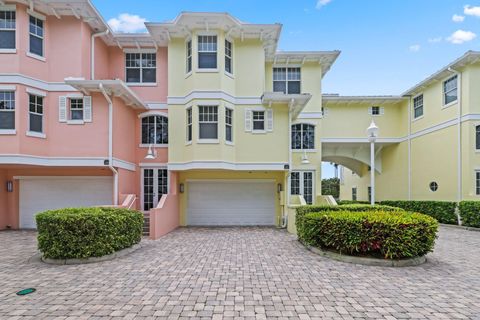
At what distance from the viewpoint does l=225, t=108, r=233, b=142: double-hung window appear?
12.1 meters

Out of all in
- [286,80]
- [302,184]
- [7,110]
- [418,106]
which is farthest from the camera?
[418,106]

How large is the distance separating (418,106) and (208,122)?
42.9ft

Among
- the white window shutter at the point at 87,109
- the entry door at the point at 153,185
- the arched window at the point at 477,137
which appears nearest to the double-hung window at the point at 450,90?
the arched window at the point at 477,137

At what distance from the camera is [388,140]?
17.8 m

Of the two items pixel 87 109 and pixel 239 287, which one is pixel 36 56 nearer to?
pixel 87 109

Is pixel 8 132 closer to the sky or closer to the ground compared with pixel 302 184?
closer to the sky

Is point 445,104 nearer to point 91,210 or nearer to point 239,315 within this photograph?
point 239,315

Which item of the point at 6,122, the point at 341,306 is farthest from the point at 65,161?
the point at 341,306

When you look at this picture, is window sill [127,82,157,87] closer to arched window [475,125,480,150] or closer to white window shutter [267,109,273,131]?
white window shutter [267,109,273,131]

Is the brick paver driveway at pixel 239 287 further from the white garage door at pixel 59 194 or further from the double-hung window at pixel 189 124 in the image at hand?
the double-hung window at pixel 189 124

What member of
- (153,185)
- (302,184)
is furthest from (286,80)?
(153,185)

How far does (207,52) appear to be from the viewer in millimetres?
11781

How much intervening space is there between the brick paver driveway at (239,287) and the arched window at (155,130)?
20.6ft

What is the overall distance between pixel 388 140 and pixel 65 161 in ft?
59.2
